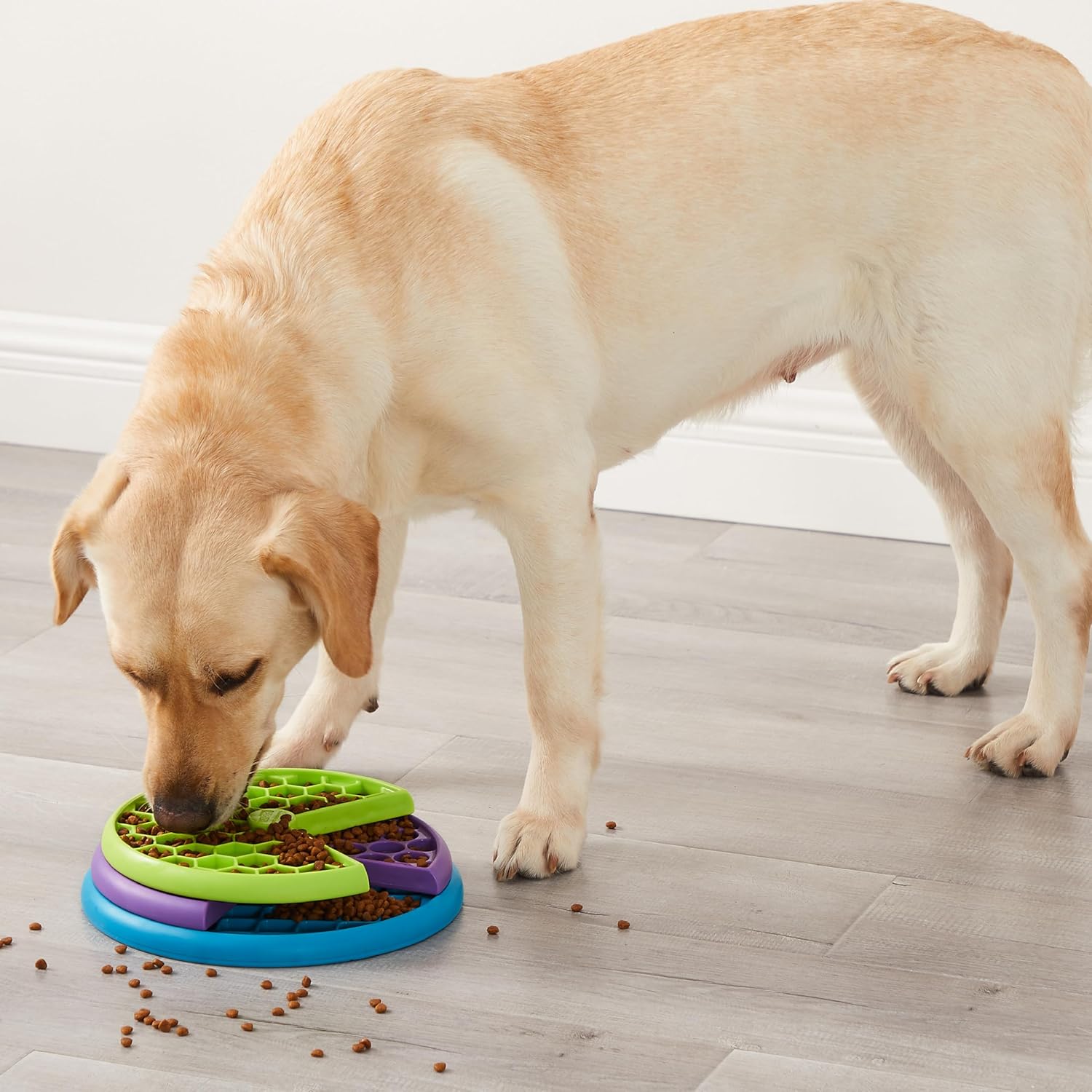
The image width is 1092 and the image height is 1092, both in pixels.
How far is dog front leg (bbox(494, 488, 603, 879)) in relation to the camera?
213cm

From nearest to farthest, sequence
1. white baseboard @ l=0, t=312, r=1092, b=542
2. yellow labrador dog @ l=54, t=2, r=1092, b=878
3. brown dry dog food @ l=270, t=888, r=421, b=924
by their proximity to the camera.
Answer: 1. yellow labrador dog @ l=54, t=2, r=1092, b=878
2. brown dry dog food @ l=270, t=888, r=421, b=924
3. white baseboard @ l=0, t=312, r=1092, b=542

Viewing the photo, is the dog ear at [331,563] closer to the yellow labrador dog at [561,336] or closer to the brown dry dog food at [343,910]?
the yellow labrador dog at [561,336]

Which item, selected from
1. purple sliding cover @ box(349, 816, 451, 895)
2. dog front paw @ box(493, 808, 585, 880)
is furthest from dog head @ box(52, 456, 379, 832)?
dog front paw @ box(493, 808, 585, 880)

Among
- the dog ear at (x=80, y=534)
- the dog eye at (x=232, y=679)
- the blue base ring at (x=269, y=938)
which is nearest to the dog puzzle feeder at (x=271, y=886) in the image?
the blue base ring at (x=269, y=938)

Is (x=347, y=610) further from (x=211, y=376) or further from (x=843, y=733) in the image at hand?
(x=843, y=733)

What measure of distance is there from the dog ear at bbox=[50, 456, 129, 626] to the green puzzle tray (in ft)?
1.01

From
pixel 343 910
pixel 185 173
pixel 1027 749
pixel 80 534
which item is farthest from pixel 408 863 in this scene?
pixel 185 173

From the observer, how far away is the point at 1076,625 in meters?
2.48

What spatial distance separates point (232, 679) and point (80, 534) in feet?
0.82

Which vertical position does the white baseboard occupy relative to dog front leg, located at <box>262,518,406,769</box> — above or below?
below

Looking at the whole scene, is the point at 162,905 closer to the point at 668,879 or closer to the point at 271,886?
the point at 271,886

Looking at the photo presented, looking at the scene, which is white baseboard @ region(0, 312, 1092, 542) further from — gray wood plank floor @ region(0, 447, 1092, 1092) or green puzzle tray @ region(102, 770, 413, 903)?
green puzzle tray @ region(102, 770, 413, 903)

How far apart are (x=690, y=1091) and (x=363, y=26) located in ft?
9.87

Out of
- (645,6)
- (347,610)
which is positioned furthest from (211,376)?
(645,6)
